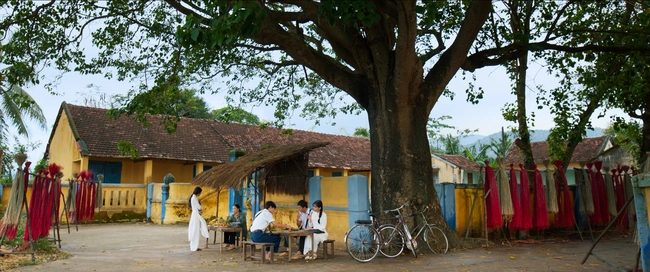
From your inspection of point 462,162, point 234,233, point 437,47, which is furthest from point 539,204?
point 462,162

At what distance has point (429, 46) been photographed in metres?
12.5

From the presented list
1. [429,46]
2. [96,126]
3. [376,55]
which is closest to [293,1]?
[376,55]

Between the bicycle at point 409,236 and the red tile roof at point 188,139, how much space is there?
1389 cm

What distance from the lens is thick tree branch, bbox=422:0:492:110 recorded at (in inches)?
360

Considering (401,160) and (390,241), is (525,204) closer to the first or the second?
(401,160)

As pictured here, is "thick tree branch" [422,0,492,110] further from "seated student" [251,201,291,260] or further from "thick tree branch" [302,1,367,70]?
"seated student" [251,201,291,260]

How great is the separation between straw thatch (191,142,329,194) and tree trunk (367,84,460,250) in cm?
188

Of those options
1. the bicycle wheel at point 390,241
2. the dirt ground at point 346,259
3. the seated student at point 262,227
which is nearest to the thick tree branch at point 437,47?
the bicycle wheel at point 390,241

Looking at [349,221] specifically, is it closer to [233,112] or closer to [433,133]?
[233,112]

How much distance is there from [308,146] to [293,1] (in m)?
3.88

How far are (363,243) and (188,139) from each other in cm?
1615

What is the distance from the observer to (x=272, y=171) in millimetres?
12180

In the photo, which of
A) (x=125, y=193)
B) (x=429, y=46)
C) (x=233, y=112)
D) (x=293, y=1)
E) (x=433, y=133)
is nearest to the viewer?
(x=293, y=1)

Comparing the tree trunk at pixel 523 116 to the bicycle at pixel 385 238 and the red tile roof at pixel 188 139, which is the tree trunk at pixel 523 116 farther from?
the red tile roof at pixel 188 139
